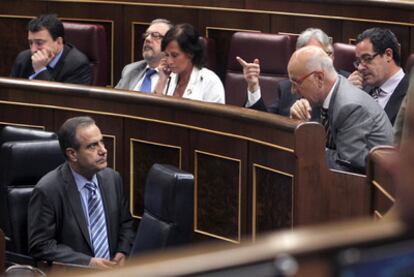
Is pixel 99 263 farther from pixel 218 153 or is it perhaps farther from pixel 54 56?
pixel 54 56

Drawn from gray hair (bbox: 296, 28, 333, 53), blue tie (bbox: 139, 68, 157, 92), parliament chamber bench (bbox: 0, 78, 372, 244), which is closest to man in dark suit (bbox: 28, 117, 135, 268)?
parliament chamber bench (bbox: 0, 78, 372, 244)

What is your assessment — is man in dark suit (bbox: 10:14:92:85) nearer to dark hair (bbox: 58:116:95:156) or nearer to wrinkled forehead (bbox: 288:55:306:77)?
dark hair (bbox: 58:116:95:156)

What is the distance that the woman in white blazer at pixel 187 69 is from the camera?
9.48 feet

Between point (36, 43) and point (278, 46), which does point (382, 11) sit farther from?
point (36, 43)

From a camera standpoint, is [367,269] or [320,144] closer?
[367,269]

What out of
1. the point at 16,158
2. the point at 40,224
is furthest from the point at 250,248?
the point at 16,158

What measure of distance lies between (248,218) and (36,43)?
1.37 meters

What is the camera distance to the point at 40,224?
89.7 inches

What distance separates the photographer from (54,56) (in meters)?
3.40

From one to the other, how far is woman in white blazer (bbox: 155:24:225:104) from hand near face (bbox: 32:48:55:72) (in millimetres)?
544

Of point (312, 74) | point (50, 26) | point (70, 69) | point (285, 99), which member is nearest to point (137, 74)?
point (70, 69)

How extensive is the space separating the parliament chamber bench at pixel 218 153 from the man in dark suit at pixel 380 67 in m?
0.43

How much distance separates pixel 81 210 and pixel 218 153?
0.40 meters

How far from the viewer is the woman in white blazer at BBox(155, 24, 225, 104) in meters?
2.89
